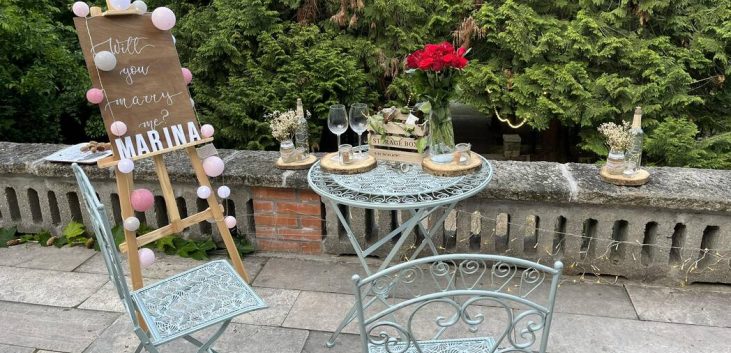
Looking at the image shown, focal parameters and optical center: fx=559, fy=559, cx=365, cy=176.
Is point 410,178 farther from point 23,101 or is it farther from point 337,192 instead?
point 23,101

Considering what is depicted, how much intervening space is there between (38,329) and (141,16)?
65.5 inches

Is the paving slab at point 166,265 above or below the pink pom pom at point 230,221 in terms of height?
below

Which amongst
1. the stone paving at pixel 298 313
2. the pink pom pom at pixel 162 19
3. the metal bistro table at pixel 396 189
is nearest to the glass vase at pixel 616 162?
the stone paving at pixel 298 313

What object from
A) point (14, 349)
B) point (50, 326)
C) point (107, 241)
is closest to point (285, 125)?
point (107, 241)

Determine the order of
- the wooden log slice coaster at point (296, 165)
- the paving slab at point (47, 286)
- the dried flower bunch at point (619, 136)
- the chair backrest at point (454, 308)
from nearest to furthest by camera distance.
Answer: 1. the chair backrest at point (454, 308)
2. the dried flower bunch at point (619, 136)
3. the paving slab at point (47, 286)
4. the wooden log slice coaster at point (296, 165)

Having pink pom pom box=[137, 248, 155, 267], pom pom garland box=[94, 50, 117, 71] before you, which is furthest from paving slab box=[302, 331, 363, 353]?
pom pom garland box=[94, 50, 117, 71]

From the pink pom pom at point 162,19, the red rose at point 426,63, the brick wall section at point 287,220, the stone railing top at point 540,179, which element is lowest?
the brick wall section at point 287,220

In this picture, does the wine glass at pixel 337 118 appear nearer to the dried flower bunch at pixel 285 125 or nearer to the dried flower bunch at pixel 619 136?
A: the dried flower bunch at pixel 285 125

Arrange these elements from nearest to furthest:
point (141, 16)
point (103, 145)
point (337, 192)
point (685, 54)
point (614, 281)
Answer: point (337, 192) → point (141, 16) → point (614, 281) → point (103, 145) → point (685, 54)

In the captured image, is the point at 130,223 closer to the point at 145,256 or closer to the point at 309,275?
the point at 145,256

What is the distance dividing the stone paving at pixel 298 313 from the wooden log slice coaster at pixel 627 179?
0.58 m

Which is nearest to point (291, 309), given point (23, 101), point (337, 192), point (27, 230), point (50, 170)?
point (337, 192)

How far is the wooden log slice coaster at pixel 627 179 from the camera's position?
119 inches

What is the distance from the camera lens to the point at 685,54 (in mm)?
4652
